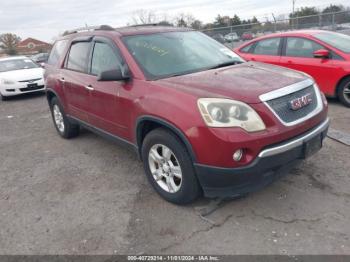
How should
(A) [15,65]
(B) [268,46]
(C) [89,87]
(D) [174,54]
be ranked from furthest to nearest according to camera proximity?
1. (A) [15,65]
2. (B) [268,46]
3. (C) [89,87]
4. (D) [174,54]

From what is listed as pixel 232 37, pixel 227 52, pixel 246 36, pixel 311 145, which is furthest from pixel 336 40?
pixel 232 37

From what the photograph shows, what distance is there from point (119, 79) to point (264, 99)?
157 cm

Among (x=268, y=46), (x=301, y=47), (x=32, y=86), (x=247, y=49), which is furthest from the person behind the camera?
(x=32, y=86)

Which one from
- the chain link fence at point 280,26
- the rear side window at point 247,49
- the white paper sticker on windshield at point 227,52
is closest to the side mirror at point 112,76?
the white paper sticker on windshield at point 227,52

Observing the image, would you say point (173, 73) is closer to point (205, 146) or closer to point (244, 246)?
point (205, 146)

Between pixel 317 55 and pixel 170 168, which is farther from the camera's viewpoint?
pixel 317 55

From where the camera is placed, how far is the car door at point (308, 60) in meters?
6.50

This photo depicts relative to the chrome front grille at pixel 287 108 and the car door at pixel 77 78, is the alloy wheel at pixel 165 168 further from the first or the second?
the car door at pixel 77 78

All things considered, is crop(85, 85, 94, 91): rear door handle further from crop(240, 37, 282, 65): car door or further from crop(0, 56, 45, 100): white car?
crop(0, 56, 45, 100): white car

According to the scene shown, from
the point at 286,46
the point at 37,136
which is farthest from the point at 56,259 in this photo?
the point at 286,46

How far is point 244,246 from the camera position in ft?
9.48

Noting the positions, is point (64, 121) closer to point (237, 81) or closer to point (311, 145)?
point (237, 81)

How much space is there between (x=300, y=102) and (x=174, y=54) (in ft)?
5.13

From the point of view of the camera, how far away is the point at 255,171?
2.95 metres
